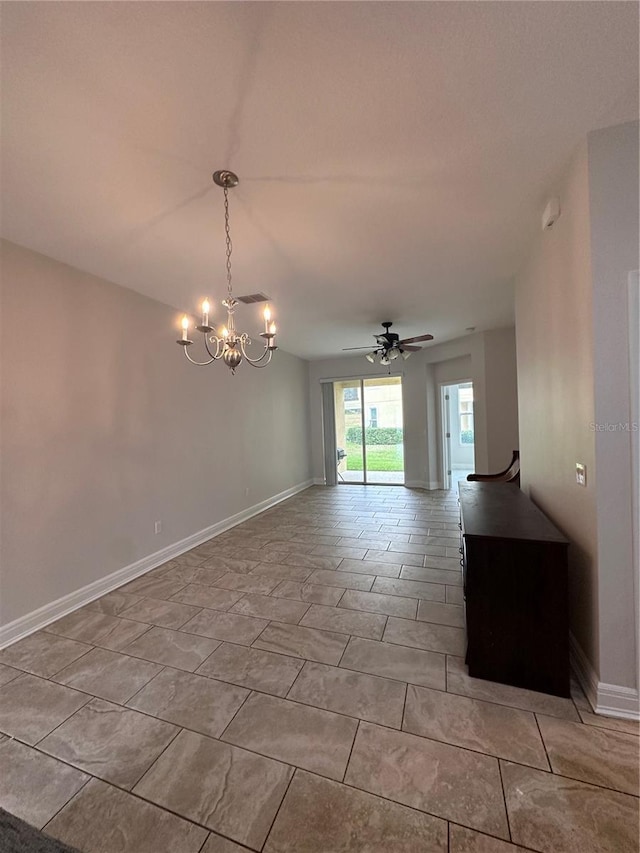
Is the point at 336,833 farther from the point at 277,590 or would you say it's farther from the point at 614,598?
the point at 277,590

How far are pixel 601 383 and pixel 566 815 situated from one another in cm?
172

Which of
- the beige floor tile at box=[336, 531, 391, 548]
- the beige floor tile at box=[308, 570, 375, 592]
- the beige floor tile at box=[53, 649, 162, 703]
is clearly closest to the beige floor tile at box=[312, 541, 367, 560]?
the beige floor tile at box=[336, 531, 391, 548]

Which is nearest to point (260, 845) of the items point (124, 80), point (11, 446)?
point (11, 446)

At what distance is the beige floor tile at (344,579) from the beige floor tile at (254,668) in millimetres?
975

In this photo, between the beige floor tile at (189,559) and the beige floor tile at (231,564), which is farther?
the beige floor tile at (189,559)

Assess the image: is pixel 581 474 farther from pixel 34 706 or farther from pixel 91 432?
pixel 91 432

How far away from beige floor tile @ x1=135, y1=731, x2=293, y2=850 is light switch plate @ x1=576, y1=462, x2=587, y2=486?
194cm

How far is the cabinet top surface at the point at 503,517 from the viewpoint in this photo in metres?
1.90

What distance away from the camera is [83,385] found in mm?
2943

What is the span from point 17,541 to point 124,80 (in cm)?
284

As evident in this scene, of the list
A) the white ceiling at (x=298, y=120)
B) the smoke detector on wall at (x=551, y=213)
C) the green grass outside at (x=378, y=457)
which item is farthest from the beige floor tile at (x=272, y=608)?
the green grass outside at (x=378, y=457)

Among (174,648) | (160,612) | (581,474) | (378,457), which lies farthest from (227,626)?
(378,457)

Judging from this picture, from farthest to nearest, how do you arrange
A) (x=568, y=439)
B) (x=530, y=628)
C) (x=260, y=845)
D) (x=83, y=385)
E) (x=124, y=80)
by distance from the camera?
(x=83, y=385), (x=568, y=439), (x=530, y=628), (x=124, y=80), (x=260, y=845)

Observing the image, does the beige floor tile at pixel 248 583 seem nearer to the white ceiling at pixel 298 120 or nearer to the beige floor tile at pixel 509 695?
the beige floor tile at pixel 509 695
